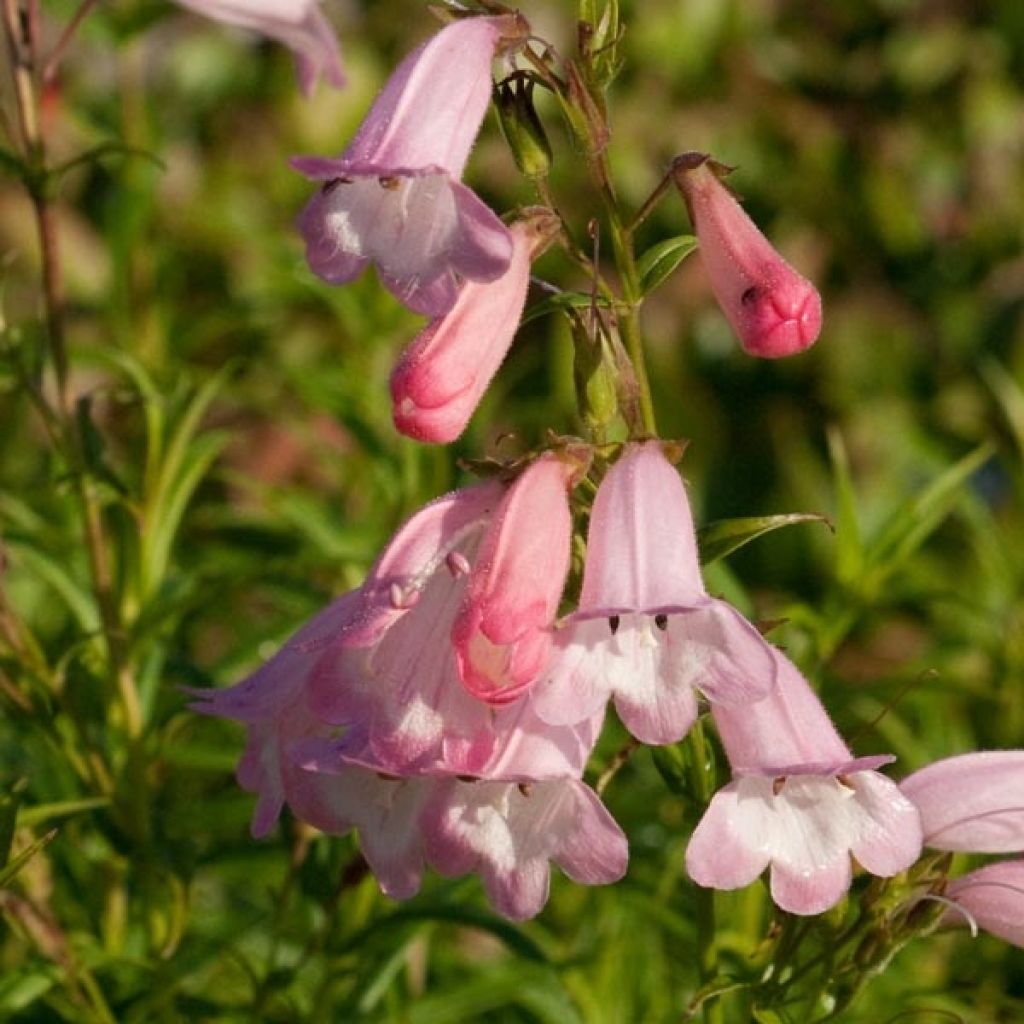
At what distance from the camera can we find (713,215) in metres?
1.50

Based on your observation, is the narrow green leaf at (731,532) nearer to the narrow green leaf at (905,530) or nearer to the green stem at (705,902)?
the green stem at (705,902)

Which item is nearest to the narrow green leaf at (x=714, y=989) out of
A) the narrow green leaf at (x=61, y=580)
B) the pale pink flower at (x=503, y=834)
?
the pale pink flower at (x=503, y=834)

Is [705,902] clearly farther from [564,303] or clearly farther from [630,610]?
[564,303]

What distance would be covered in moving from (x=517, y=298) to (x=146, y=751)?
79cm

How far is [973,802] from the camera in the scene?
1546 mm

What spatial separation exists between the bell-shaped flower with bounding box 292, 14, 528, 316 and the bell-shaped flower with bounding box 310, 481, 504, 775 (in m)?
0.16

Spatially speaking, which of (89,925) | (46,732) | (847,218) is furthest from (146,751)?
(847,218)

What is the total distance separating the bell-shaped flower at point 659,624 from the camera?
54.7 inches

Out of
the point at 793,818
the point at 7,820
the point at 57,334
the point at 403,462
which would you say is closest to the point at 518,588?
Answer: the point at 793,818

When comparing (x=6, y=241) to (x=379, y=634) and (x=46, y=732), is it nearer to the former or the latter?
(x=46, y=732)

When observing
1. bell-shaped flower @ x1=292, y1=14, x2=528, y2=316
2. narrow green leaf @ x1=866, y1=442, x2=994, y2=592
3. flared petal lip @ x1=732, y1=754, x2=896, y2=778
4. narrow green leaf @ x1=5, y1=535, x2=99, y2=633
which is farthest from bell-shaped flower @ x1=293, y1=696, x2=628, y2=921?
narrow green leaf @ x1=866, y1=442, x2=994, y2=592

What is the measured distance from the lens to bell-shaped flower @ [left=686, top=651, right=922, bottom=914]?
4.70 feet

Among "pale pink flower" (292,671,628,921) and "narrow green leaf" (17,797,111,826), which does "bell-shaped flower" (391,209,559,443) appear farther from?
"narrow green leaf" (17,797,111,826)

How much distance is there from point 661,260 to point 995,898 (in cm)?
55
